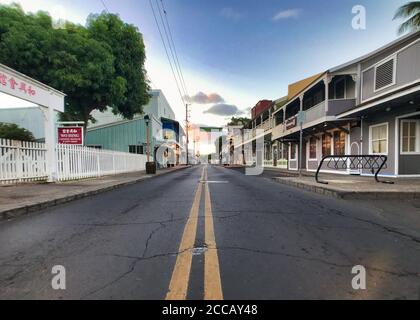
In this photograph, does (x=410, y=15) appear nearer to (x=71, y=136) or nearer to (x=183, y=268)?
(x=71, y=136)

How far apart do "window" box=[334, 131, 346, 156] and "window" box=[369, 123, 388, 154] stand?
2.78m

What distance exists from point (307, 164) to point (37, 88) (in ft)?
68.7

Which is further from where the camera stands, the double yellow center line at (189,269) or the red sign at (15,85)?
the red sign at (15,85)

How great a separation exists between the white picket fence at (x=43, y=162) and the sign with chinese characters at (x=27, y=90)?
1765 millimetres

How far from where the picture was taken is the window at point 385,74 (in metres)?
13.9

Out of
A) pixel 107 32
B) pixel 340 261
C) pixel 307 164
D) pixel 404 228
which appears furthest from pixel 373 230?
pixel 107 32

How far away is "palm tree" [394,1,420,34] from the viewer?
2100 centimetres

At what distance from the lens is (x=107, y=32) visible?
22766 millimetres

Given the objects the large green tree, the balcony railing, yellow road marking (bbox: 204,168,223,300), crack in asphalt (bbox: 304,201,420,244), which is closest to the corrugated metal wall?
the large green tree

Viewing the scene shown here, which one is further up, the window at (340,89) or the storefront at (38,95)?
the window at (340,89)

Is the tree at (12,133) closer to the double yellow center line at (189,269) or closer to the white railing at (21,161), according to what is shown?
the white railing at (21,161)

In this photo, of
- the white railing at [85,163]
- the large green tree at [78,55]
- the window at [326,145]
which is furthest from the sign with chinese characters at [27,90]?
the window at [326,145]

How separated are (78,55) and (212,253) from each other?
69.2ft
